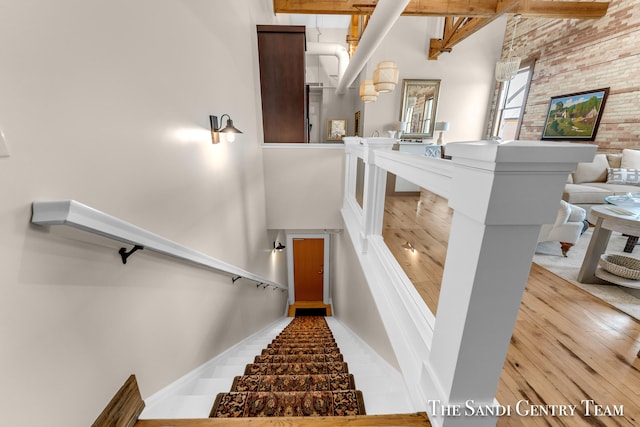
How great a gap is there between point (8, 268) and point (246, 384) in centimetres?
128

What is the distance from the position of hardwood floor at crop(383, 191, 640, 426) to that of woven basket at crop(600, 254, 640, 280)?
306 millimetres

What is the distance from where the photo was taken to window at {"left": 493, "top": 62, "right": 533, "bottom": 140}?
5.81 meters

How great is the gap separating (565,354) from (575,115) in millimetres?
5234

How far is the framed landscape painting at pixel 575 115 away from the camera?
441 cm

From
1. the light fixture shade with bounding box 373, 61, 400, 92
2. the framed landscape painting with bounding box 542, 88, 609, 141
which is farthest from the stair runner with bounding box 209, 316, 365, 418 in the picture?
the framed landscape painting with bounding box 542, 88, 609, 141

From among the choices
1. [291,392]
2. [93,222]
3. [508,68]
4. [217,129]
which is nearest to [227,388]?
[291,392]

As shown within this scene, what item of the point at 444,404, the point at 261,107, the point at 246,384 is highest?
the point at 261,107

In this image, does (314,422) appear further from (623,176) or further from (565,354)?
(623,176)

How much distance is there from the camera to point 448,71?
6367mm

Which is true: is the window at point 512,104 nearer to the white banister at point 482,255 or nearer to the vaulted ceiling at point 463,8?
the vaulted ceiling at point 463,8

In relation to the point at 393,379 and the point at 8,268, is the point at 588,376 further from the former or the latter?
the point at 8,268

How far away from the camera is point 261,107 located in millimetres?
3475

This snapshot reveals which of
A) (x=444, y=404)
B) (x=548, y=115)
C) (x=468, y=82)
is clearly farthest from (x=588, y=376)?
(x=468, y=82)

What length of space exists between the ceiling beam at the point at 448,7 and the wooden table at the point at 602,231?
365 cm
